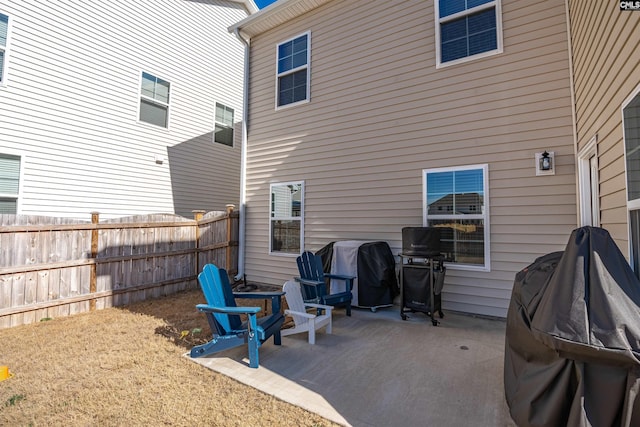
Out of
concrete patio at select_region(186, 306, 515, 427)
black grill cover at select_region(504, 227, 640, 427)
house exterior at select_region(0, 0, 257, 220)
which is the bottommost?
concrete patio at select_region(186, 306, 515, 427)

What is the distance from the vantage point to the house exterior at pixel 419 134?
409 centimetres

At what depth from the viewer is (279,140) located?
6582 millimetres

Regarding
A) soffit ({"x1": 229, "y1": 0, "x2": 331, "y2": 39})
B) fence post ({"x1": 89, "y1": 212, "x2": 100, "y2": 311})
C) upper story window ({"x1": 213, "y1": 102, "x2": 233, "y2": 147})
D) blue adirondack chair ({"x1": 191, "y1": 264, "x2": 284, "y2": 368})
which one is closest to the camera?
blue adirondack chair ({"x1": 191, "y1": 264, "x2": 284, "y2": 368})

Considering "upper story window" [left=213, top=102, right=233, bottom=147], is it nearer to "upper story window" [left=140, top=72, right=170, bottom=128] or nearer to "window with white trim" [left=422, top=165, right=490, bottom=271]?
"upper story window" [left=140, top=72, right=170, bottom=128]

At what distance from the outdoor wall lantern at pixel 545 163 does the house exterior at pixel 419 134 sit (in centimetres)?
2

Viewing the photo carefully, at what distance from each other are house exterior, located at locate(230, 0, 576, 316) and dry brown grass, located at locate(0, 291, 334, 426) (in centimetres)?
313

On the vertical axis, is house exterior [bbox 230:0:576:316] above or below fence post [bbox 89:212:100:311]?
above

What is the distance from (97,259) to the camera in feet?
16.4

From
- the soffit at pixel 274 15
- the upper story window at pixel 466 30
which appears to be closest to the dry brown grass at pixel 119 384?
the upper story window at pixel 466 30

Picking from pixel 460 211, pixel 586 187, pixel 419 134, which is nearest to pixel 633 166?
pixel 586 187

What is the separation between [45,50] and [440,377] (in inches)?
331

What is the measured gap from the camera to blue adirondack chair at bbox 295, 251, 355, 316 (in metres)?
4.35

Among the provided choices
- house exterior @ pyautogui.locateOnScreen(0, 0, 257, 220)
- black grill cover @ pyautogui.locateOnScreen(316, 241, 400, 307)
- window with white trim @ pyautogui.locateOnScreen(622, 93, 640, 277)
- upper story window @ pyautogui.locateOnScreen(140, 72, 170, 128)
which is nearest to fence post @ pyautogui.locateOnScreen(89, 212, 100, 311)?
house exterior @ pyautogui.locateOnScreen(0, 0, 257, 220)

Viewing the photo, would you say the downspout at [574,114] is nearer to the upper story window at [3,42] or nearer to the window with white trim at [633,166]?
the window with white trim at [633,166]
